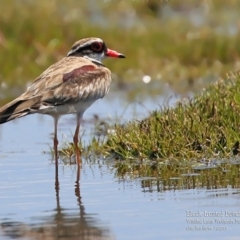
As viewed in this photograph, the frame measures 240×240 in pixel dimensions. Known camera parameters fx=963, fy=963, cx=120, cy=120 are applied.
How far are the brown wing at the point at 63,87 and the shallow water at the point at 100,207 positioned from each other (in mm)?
689

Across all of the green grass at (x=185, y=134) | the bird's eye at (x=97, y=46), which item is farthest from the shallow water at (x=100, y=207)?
the bird's eye at (x=97, y=46)

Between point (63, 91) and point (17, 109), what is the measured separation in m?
0.69

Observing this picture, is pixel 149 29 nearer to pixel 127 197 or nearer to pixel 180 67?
pixel 180 67

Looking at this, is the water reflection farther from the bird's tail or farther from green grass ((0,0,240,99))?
green grass ((0,0,240,99))

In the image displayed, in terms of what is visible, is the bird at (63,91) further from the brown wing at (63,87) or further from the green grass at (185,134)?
the green grass at (185,134)

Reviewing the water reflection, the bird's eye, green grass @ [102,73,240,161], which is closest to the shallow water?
the water reflection

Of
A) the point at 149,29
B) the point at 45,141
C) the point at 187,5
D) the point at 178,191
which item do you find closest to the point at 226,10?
the point at 187,5

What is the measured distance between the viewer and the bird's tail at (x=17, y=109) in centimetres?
997

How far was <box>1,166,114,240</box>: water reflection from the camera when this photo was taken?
7.37 metres

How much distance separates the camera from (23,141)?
12406 millimetres

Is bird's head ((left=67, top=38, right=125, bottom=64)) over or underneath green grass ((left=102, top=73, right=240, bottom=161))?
over

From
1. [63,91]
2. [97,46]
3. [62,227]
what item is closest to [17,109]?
[63,91]

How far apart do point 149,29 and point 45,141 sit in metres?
7.72

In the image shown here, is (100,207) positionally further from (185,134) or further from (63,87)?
(63,87)
